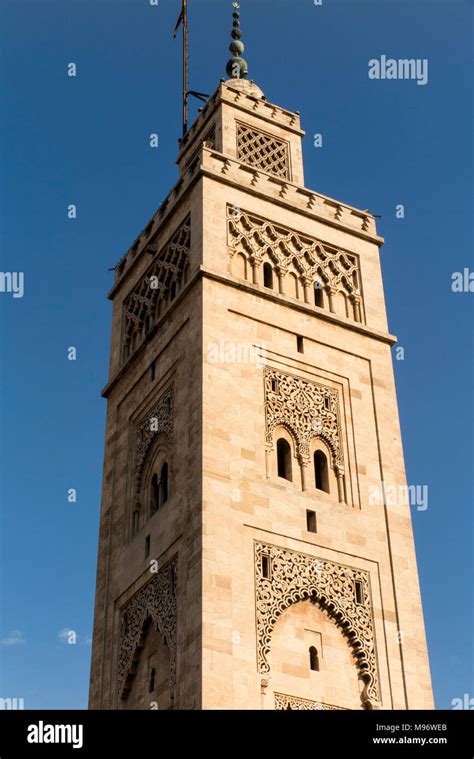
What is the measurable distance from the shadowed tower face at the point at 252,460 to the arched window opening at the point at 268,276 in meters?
0.05

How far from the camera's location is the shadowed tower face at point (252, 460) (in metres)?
18.5

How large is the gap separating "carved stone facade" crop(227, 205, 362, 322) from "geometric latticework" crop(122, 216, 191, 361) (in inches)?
39.9

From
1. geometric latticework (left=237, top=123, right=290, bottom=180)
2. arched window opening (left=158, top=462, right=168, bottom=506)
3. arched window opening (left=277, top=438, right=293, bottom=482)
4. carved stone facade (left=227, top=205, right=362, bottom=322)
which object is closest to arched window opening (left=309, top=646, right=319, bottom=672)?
arched window opening (left=277, top=438, right=293, bottom=482)

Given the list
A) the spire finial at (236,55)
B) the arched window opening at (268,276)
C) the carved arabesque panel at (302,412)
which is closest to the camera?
the carved arabesque panel at (302,412)

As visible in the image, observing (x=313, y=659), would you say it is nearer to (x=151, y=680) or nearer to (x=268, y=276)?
(x=151, y=680)

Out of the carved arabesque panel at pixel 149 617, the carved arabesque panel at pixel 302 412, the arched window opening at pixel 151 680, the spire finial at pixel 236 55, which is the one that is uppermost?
the spire finial at pixel 236 55

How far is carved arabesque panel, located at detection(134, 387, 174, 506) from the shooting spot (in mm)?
21328

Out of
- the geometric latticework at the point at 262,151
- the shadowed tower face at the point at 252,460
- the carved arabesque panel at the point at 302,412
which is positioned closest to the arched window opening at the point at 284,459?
the shadowed tower face at the point at 252,460

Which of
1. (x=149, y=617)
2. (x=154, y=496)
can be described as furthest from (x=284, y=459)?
(x=149, y=617)

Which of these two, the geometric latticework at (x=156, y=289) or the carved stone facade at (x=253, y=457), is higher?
the geometric latticework at (x=156, y=289)

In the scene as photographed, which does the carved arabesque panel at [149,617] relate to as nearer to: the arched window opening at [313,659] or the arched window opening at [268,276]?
the arched window opening at [313,659]
